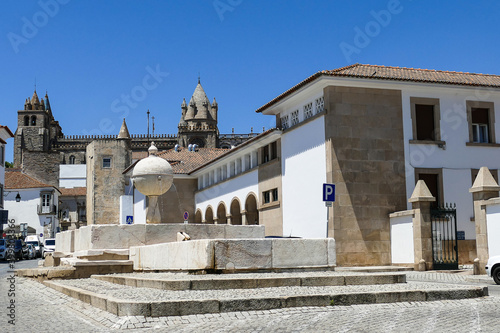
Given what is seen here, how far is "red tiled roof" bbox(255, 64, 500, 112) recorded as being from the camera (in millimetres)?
25859

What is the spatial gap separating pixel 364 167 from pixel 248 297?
58.5 ft

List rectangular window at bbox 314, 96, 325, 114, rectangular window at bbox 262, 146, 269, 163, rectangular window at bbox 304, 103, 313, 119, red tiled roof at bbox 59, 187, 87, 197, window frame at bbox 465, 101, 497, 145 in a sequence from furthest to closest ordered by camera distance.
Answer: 1. red tiled roof at bbox 59, 187, 87, 197
2. rectangular window at bbox 262, 146, 269, 163
3. rectangular window at bbox 304, 103, 313, 119
4. window frame at bbox 465, 101, 497, 145
5. rectangular window at bbox 314, 96, 325, 114

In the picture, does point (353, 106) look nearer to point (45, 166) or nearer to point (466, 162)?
point (466, 162)

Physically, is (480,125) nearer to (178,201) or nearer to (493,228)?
(493,228)

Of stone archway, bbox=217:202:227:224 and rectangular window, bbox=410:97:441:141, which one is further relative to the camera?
stone archway, bbox=217:202:227:224

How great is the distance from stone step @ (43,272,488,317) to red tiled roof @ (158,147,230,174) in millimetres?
37944

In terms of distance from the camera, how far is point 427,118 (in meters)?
27.6

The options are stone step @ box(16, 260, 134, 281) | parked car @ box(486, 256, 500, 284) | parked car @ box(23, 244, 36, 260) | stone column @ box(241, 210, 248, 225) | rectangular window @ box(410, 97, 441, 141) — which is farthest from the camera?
parked car @ box(23, 244, 36, 260)

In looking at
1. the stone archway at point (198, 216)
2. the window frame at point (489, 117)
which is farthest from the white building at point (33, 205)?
the window frame at point (489, 117)

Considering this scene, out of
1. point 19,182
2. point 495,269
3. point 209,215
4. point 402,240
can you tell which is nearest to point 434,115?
point 402,240

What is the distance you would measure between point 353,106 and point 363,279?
51.8 ft

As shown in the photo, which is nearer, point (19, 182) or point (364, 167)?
point (364, 167)

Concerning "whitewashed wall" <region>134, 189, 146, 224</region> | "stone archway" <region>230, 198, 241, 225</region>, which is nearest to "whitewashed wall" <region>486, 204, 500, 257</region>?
"stone archway" <region>230, 198, 241, 225</region>

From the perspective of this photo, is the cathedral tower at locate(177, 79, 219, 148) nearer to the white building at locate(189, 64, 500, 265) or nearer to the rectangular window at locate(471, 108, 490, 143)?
the white building at locate(189, 64, 500, 265)
